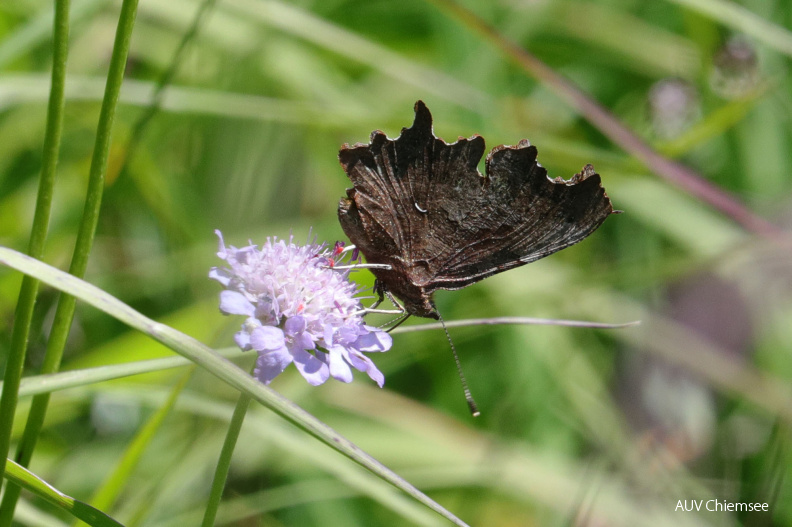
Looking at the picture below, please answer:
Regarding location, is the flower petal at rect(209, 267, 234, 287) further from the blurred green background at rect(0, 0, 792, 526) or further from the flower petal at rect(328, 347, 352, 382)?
the blurred green background at rect(0, 0, 792, 526)

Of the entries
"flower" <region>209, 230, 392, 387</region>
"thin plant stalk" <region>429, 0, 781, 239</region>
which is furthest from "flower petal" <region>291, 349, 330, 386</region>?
"thin plant stalk" <region>429, 0, 781, 239</region>

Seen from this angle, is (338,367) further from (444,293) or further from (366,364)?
(444,293)

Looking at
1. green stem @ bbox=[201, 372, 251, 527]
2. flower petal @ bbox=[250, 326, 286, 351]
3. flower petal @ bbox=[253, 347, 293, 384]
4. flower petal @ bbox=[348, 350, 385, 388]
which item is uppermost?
flower petal @ bbox=[348, 350, 385, 388]

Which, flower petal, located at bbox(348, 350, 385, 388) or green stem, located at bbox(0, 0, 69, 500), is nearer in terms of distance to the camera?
green stem, located at bbox(0, 0, 69, 500)

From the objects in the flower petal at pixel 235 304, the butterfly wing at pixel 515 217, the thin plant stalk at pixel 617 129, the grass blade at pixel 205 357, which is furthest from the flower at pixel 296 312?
the thin plant stalk at pixel 617 129

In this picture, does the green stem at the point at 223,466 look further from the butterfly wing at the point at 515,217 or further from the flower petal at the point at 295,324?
the butterfly wing at the point at 515,217

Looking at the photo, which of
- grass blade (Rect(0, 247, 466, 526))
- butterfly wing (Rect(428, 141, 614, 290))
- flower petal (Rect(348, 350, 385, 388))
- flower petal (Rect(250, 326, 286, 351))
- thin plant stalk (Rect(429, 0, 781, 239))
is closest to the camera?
grass blade (Rect(0, 247, 466, 526))

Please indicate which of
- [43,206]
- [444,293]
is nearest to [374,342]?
[43,206]
